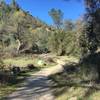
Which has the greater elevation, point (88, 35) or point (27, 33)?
point (27, 33)

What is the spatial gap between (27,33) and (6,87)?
174 ft

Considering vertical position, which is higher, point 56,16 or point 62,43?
point 56,16

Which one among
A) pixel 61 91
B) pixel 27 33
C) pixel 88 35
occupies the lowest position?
pixel 61 91

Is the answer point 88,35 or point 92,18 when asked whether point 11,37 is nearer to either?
point 88,35

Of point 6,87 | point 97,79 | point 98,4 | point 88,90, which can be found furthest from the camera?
point 98,4

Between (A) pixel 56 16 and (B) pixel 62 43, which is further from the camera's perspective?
(A) pixel 56 16

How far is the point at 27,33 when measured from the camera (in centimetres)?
7344

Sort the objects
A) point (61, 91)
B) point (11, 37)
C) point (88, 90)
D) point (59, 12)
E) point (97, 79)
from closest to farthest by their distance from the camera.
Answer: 1. point (88, 90)
2. point (61, 91)
3. point (97, 79)
4. point (11, 37)
5. point (59, 12)

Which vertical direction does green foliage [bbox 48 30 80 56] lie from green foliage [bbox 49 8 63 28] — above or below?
below

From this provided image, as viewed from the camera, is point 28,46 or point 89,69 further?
point 28,46

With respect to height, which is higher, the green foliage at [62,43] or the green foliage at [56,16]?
the green foliage at [56,16]

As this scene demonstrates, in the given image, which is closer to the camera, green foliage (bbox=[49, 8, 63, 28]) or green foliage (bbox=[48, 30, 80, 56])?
green foliage (bbox=[48, 30, 80, 56])

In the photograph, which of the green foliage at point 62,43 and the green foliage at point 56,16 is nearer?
the green foliage at point 62,43

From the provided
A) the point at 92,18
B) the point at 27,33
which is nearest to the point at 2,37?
the point at 27,33
